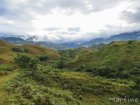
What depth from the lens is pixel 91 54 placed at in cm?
17888

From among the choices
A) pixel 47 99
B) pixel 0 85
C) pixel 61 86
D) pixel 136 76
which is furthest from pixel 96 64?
pixel 47 99

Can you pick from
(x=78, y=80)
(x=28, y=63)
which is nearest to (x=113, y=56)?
(x=78, y=80)

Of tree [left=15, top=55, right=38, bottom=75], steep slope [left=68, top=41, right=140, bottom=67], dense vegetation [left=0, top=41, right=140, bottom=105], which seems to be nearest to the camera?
dense vegetation [left=0, top=41, right=140, bottom=105]

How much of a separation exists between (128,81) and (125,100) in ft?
93.3

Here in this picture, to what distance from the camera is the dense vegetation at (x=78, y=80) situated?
62797 millimetres

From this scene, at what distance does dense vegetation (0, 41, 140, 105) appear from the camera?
62.8 metres

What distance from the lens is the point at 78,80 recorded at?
341 feet

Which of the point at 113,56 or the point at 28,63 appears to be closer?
the point at 28,63

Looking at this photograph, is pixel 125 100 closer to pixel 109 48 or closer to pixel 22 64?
pixel 22 64

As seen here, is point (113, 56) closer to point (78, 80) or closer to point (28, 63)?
point (78, 80)

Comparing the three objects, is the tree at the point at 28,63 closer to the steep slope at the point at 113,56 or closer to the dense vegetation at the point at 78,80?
the dense vegetation at the point at 78,80

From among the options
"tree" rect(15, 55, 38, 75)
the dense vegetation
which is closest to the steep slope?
the dense vegetation

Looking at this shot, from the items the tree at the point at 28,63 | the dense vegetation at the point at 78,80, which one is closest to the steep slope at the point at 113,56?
the dense vegetation at the point at 78,80

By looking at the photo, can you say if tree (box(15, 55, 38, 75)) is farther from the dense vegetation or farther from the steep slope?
the steep slope
